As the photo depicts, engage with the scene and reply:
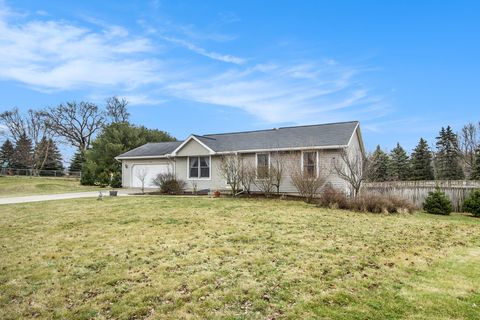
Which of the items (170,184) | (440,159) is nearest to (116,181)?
(170,184)

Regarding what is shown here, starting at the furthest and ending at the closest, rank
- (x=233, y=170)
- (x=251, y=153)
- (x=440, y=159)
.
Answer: (x=440, y=159) < (x=251, y=153) < (x=233, y=170)

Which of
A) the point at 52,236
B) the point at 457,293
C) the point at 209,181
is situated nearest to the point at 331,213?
the point at 457,293

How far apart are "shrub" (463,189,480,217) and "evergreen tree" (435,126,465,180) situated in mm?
28679

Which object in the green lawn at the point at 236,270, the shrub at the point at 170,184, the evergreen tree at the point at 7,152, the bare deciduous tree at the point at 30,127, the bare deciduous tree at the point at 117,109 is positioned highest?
the bare deciduous tree at the point at 117,109

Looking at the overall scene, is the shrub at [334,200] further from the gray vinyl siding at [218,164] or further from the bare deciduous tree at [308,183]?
the gray vinyl siding at [218,164]

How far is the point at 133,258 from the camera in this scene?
5.88 metres

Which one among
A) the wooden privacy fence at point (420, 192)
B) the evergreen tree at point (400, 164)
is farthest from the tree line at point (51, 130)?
the evergreen tree at point (400, 164)

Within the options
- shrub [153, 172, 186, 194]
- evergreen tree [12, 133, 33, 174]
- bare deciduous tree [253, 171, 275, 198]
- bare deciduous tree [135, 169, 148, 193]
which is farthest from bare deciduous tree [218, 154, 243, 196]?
evergreen tree [12, 133, 33, 174]

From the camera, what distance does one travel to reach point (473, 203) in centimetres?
1391

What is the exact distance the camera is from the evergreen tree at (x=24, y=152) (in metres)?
43.1

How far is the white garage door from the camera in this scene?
23422mm

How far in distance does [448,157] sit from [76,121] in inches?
2050

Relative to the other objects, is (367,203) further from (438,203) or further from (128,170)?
(128,170)

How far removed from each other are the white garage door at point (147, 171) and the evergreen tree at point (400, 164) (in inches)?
1227
